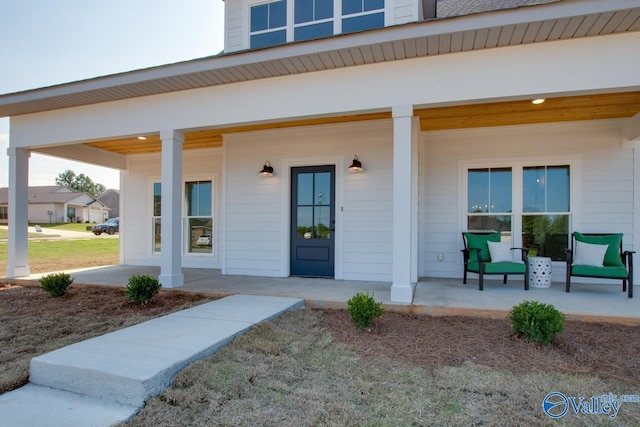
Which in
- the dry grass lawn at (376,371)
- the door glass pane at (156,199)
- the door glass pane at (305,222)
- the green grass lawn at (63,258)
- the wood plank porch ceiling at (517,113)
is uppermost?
the wood plank porch ceiling at (517,113)

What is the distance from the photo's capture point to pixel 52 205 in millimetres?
38812

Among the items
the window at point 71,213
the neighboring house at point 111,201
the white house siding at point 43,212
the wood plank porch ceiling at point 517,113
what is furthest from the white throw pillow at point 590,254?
the neighboring house at point 111,201

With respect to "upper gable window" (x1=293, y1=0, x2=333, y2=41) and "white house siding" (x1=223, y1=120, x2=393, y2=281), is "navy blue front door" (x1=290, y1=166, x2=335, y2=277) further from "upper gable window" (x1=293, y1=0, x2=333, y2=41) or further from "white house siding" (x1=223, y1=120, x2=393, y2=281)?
"upper gable window" (x1=293, y1=0, x2=333, y2=41)

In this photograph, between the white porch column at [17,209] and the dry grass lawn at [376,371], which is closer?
the dry grass lawn at [376,371]

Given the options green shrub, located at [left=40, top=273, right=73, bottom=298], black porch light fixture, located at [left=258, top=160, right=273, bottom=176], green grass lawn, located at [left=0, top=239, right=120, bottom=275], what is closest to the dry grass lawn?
green shrub, located at [left=40, top=273, right=73, bottom=298]

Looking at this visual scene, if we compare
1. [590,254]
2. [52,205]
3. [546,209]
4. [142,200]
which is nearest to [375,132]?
[546,209]

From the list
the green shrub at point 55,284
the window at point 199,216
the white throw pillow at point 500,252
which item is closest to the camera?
the green shrub at point 55,284

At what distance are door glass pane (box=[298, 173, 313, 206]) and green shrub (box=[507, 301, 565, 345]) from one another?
150 inches

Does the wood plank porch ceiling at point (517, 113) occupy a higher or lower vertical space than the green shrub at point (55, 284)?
higher

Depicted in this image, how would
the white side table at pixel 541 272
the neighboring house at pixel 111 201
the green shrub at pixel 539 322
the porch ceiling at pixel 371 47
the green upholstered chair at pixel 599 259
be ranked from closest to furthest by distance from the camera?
the green shrub at pixel 539 322
the porch ceiling at pixel 371 47
the green upholstered chair at pixel 599 259
the white side table at pixel 541 272
the neighboring house at pixel 111 201

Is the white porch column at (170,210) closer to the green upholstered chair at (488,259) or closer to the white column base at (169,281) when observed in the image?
the white column base at (169,281)

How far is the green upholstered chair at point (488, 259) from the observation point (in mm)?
4949

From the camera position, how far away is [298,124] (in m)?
6.12

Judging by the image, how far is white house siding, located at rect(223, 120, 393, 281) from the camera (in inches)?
231
